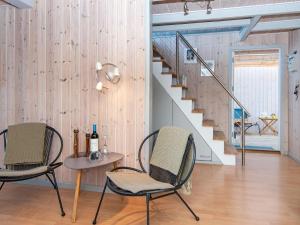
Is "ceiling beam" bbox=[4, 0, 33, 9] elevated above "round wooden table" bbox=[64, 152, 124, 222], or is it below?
above

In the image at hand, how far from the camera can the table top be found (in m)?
2.28

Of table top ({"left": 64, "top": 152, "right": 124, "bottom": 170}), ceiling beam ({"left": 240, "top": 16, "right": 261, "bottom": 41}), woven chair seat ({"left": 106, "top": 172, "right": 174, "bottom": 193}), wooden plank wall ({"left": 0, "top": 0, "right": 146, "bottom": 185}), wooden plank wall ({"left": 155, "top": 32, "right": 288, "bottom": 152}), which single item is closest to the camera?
woven chair seat ({"left": 106, "top": 172, "right": 174, "bottom": 193})

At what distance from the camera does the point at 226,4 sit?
3752 mm

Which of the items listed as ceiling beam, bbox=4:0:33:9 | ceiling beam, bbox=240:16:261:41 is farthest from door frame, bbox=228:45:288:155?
ceiling beam, bbox=4:0:33:9

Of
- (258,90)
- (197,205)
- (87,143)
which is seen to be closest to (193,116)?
(197,205)

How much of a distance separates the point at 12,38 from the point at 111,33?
1338 mm

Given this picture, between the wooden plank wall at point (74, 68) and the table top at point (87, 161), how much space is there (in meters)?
0.23

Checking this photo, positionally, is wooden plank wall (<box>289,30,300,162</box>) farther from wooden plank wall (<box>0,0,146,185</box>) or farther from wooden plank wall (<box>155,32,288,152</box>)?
wooden plank wall (<box>0,0,146,185</box>)

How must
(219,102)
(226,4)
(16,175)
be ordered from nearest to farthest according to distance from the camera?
(16,175) < (226,4) < (219,102)

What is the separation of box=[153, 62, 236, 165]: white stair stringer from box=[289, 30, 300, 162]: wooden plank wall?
137 cm

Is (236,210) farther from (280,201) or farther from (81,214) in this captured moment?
(81,214)

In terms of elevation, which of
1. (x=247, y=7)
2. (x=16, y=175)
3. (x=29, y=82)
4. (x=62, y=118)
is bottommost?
(x=16, y=175)

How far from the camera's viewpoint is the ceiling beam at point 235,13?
3605mm

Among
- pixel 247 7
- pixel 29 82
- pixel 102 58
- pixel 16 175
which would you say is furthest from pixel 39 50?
pixel 247 7
